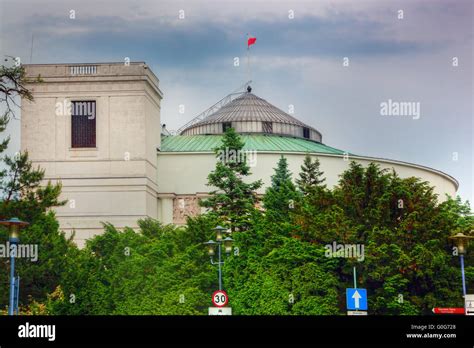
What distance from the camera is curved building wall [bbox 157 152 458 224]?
5134cm

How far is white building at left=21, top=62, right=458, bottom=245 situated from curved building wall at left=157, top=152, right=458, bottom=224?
56mm

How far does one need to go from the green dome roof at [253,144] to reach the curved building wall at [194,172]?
132cm

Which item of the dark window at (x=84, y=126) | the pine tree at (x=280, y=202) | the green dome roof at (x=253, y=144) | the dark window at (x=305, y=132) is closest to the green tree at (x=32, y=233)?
the pine tree at (x=280, y=202)

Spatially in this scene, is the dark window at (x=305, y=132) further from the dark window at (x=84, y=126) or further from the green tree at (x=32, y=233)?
the green tree at (x=32, y=233)

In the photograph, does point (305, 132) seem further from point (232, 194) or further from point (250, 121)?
point (232, 194)

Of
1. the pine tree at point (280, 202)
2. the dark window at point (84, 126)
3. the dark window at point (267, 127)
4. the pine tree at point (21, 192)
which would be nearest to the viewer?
the pine tree at point (21, 192)

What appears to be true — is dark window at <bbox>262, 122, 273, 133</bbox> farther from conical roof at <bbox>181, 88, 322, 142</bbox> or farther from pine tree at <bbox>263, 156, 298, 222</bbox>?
pine tree at <bbox>263, 156, 298, 222</bbox>

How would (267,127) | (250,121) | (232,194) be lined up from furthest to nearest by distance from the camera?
1. (267,127)
2. (250,121)
3. (232,194)

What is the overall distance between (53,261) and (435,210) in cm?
1292

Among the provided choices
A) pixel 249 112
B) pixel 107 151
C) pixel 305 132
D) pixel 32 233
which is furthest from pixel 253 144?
pixel 32 233

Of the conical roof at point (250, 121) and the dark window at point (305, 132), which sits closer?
the conical roof at point (250, 121)

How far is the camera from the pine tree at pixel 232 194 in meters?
39.1

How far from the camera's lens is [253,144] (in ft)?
186

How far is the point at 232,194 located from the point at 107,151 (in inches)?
305
